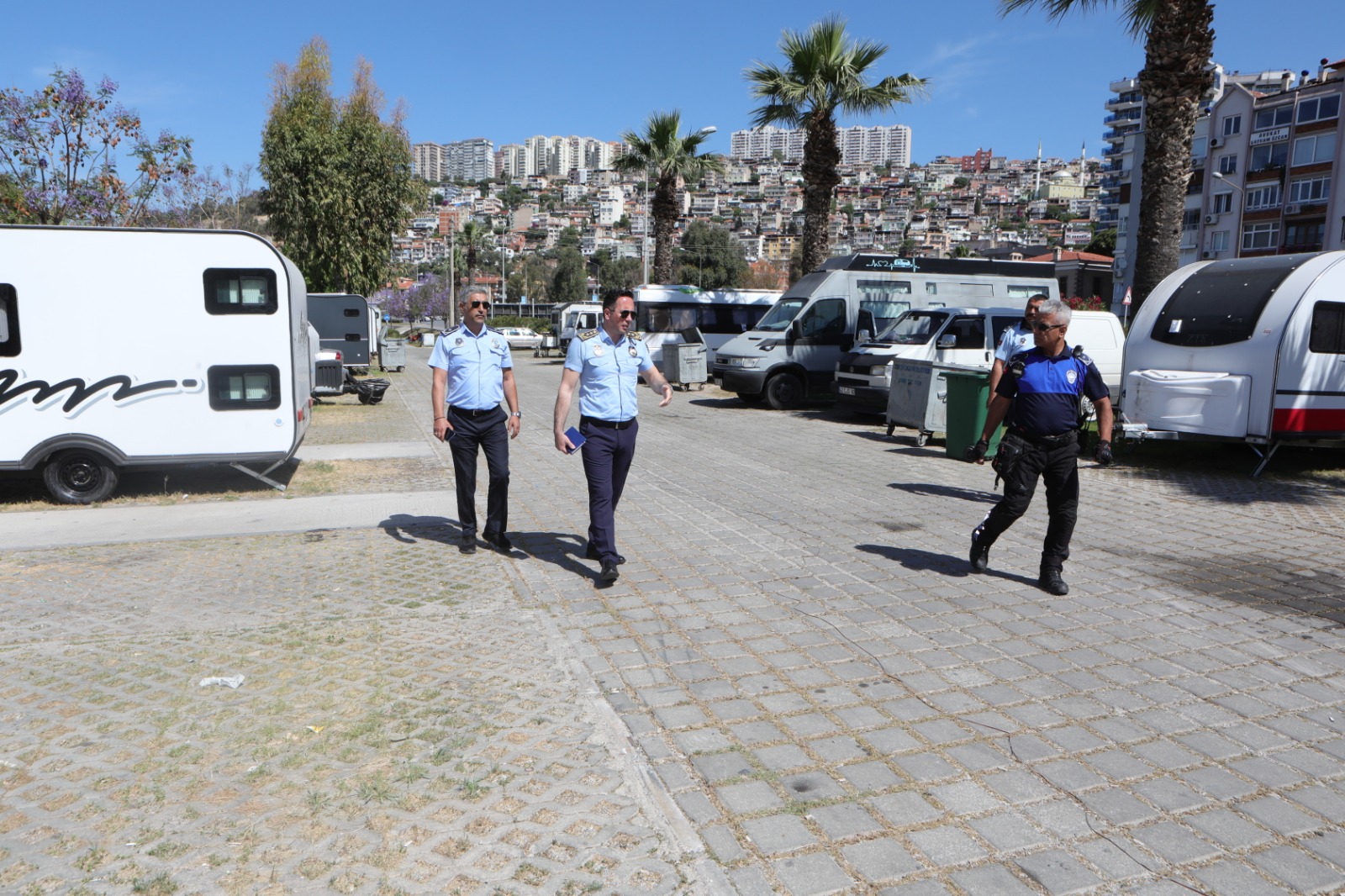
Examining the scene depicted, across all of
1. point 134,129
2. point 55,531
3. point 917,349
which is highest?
point 134,129

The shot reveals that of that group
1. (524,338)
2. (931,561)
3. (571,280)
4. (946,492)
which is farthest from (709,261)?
(931,561)

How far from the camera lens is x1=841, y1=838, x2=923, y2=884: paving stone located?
311 centimetres

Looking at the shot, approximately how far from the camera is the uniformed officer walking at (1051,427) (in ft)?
19.5

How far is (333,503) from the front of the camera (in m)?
9.15

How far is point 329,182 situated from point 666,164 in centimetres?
1204

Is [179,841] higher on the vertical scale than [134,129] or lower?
lower

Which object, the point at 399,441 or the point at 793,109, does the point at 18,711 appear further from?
the point at 793,109

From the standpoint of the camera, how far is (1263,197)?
→ 63.2m

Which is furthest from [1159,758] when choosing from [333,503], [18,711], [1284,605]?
[333,503]

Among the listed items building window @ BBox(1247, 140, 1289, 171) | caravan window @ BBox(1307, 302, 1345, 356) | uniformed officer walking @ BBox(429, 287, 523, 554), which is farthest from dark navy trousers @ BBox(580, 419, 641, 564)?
building window @ BBox(1247, 140, 1289, 171)

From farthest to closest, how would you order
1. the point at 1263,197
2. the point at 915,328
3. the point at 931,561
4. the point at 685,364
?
the point at 1263,197
the point at 685,364
the point at 915,328
the point at 931,561

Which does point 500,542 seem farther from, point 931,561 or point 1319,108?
point 1319,108

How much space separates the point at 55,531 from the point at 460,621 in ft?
15.2

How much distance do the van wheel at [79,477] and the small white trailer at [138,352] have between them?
1 cm
